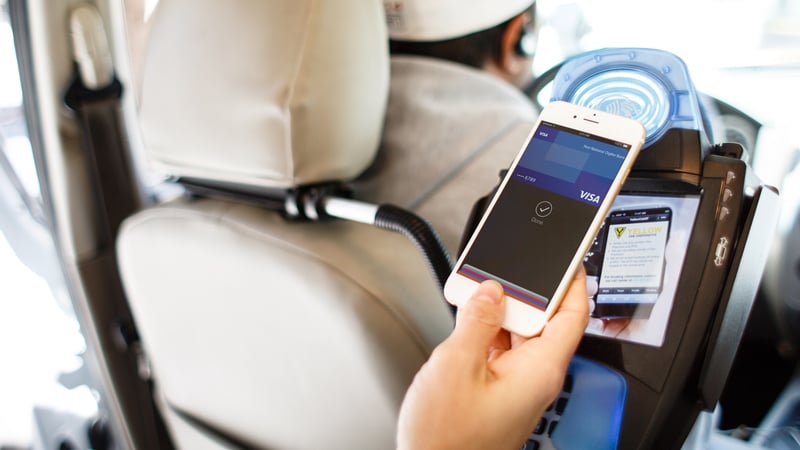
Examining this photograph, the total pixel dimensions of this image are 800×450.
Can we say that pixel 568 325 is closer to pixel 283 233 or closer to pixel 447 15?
pixel 283 233

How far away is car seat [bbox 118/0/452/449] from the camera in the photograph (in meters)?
0.73

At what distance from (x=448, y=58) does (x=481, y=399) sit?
665mm

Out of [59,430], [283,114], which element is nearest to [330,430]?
[283,114]

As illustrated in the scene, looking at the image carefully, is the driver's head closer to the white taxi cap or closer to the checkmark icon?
the white taxi cap

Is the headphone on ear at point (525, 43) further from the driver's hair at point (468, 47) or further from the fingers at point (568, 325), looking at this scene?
the fingers at point (568, 325)

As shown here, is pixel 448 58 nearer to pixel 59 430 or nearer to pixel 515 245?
pixel 515 245

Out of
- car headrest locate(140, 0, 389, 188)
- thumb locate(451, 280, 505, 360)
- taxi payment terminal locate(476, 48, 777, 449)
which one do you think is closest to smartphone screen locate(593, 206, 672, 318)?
taxi payment terminal locate(476, 48, 777, 449)

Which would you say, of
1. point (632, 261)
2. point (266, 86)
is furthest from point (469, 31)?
point (632, 261)

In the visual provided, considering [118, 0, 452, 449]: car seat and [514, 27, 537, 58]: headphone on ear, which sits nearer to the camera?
[118, 0, 452, 449]: car seat

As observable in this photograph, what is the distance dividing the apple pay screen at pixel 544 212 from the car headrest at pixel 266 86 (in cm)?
25

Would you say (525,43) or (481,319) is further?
(525,43)

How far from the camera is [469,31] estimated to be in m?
0.99

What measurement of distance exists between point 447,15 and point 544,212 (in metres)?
0.49

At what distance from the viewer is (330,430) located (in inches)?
33.1
